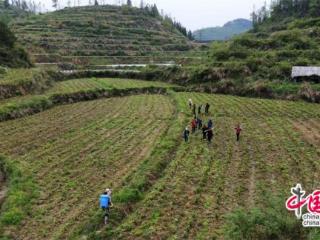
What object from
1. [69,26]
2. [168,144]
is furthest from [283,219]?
[69,26]

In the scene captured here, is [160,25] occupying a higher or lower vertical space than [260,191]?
higher

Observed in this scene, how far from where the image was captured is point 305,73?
5566 cm

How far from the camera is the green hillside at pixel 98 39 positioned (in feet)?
310

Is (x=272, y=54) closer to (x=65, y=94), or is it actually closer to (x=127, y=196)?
(x=65, y=94)

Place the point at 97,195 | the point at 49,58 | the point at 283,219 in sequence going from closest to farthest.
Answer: the point at 283,219, the point at 97,195, the point at 49,58

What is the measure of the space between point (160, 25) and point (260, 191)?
129863mm

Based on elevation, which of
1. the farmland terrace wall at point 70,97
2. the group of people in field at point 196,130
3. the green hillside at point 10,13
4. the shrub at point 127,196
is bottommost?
the shrub at point 127,196

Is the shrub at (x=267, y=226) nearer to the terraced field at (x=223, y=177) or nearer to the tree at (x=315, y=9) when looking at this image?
the terraced field at (x=223, y=177)

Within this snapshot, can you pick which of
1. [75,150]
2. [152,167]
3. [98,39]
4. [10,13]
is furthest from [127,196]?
[10,13]

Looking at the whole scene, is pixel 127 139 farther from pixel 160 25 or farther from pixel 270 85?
pixel 160 25

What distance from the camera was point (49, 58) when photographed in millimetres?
89188

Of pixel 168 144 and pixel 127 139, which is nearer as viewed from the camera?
pixel 168 144

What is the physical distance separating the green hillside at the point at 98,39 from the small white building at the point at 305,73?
37.7m

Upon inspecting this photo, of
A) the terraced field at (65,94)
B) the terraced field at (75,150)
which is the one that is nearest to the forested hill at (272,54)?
the terraced field at (65,94)
